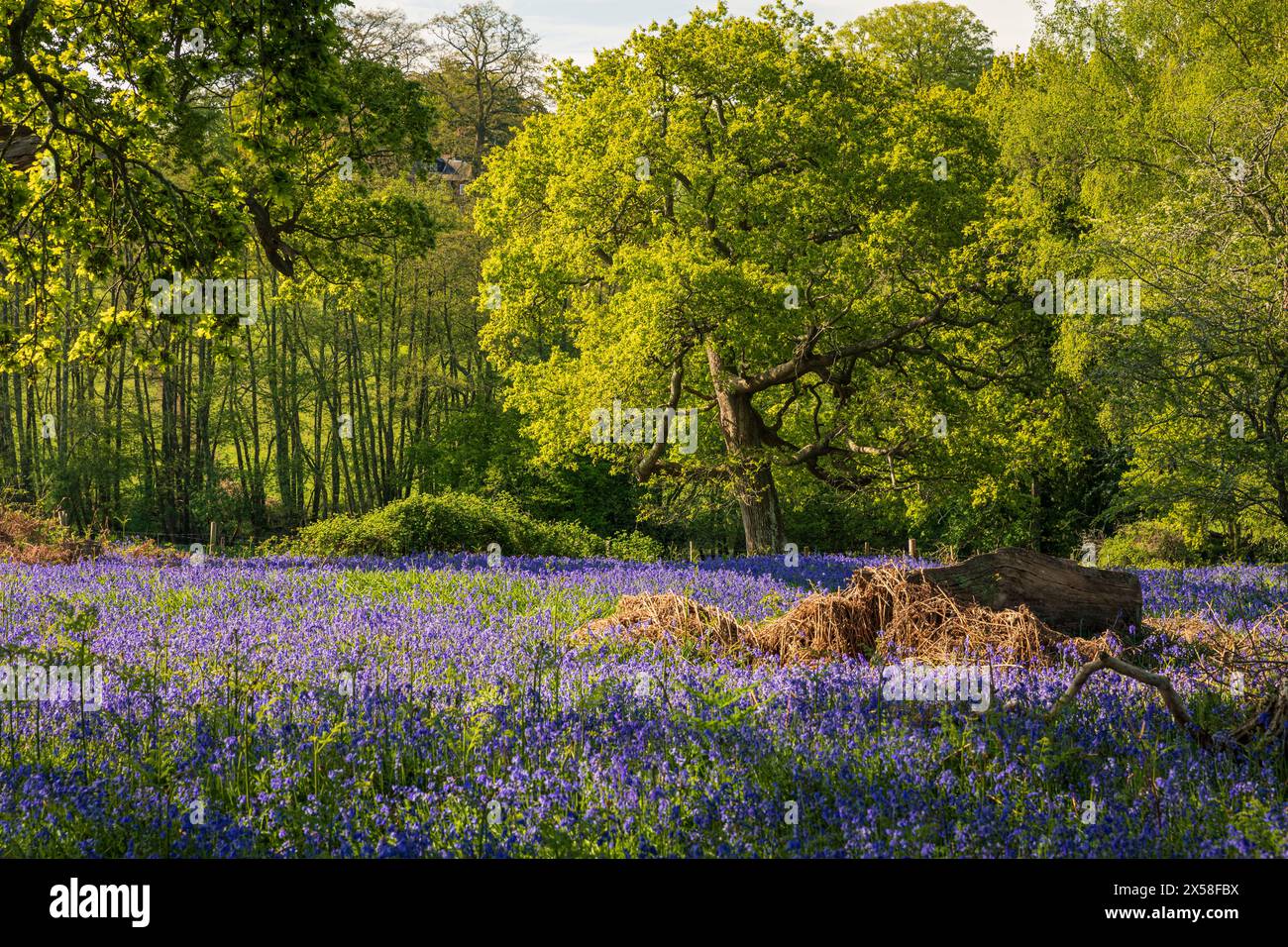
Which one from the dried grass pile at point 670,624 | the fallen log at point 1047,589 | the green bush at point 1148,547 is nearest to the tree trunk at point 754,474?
the green bush at point 1148,547

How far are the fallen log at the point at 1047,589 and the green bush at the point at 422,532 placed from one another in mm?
11195

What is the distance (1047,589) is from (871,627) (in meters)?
1.47

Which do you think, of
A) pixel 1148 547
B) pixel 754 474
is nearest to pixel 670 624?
pixel 754 474

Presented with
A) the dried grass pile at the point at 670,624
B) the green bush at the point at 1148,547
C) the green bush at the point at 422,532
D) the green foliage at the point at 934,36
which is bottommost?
the green bush at the point at 1148,547

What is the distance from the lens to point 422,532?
18531 mm

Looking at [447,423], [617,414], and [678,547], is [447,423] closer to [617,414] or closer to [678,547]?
[678,547]

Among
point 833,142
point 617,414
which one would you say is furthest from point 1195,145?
point 617,414

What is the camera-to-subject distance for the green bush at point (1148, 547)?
27219mm

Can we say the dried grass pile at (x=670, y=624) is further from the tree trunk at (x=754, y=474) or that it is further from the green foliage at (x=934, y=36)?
the green foliage at (x=934, y=36)

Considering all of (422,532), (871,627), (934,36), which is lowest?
(422,532)

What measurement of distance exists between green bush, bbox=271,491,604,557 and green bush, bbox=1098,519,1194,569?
627 inches

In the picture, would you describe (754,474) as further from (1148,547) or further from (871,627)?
Result: (1148,547)

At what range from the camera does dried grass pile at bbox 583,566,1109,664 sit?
7.13m

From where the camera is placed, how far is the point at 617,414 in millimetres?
19812
